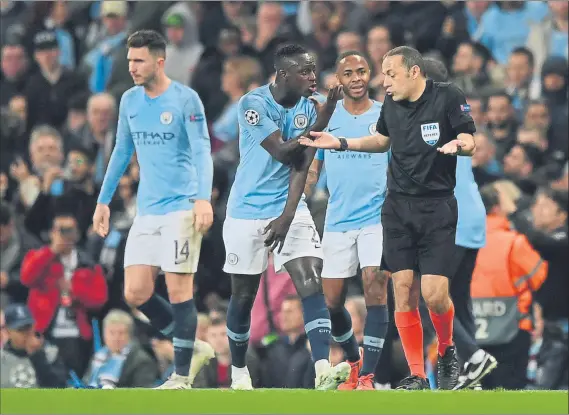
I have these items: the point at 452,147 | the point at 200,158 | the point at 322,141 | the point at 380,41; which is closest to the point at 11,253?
the point at 380,41

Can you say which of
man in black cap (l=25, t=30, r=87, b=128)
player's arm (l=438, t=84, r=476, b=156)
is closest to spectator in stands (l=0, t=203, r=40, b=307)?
man in black cap (l=25, t=30, r=87, b=128)

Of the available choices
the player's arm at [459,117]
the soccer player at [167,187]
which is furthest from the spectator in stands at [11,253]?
the player's arm at [459,117]

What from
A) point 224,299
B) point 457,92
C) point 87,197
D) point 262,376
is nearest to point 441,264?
point 457,92

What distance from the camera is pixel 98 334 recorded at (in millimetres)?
17078

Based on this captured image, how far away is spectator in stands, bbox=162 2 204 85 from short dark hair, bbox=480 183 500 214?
569 cm

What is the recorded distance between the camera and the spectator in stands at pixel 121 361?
15.9 meters

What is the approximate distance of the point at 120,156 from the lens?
13805mm

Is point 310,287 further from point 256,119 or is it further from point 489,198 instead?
point 489,198

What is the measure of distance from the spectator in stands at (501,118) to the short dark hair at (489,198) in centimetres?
240

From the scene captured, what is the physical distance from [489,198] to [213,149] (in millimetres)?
4559

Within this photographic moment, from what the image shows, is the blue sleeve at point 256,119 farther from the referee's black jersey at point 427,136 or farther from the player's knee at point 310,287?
the player's knee at point 310,287

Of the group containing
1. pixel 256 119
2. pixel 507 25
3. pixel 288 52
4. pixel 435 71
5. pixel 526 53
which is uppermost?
pixel 507 25

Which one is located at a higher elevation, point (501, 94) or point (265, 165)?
point (501, 94)

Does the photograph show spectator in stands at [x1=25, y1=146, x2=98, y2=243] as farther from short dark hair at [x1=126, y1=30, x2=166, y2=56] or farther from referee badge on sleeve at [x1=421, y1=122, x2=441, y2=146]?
referee badge on sleeve at [x1=421, y1=122, x2=441, y2=146]
